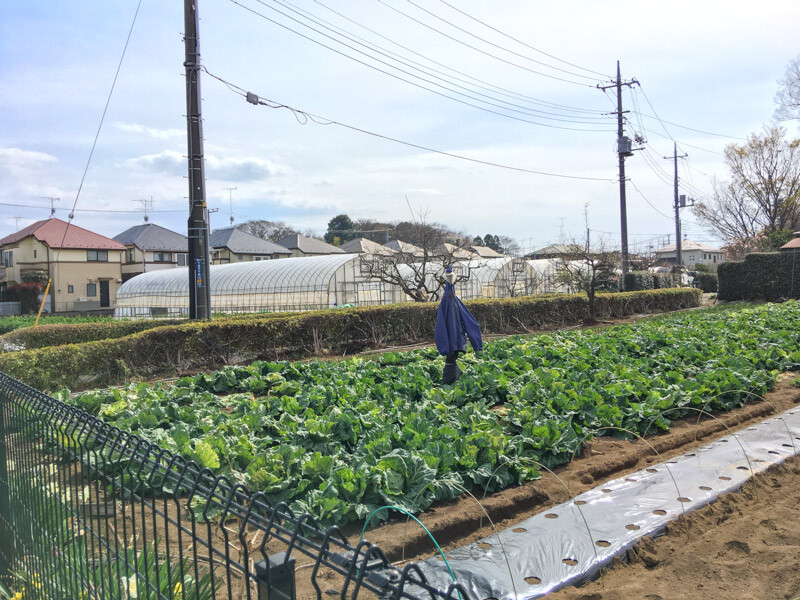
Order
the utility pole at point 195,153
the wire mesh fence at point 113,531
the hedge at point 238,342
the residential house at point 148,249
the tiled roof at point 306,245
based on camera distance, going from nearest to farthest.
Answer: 1. the wire mesh fence at point 113,531
2. the hedge at point 238,342
3. the utility pole at point 195,153
4. the residential house at point 148,249
5. the tiled roof at point 306,245

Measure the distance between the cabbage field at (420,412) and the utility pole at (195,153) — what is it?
4.43 m

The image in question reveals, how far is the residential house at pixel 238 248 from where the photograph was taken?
43.9m

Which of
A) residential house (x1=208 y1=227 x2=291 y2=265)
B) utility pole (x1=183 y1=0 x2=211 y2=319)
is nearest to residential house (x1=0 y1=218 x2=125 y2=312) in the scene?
residential house (x1=208 y1=227 x2=291 y2=265)

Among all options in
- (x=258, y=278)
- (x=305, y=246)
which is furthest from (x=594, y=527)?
(x=305, y=246)

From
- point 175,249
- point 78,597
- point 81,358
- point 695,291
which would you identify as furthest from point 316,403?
point 175,249

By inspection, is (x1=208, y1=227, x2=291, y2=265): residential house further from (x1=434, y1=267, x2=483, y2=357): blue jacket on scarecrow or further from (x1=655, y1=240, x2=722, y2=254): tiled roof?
(x1=655, y1=240, x2=722, y2=254): tiled roof

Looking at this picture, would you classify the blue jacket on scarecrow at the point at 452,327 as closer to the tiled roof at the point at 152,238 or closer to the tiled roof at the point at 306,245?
the tiled roof at the point at 152,238

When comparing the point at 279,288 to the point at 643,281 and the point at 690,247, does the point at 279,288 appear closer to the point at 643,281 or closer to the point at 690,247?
the point at 643,281

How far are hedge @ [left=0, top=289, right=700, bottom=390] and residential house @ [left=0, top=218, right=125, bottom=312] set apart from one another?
33446 mm

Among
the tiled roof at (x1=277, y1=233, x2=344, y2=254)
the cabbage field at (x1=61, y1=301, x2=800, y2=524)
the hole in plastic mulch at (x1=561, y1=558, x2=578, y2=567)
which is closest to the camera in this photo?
the hole in plastic mulch at (x1=561, y1=558, x2=578, y2=567)

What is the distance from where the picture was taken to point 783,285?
25.2m

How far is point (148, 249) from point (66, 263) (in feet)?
19.2

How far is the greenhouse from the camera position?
72.3ft

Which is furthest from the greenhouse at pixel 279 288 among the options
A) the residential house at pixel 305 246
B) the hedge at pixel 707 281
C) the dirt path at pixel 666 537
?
the hedge at pixel 707 281
